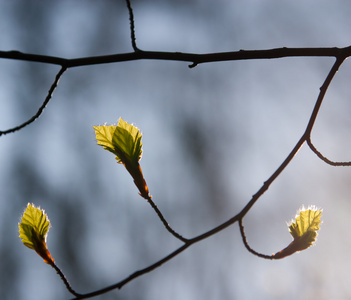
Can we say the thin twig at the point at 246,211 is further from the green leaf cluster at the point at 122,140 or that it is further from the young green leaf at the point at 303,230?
the green leaf cluster at the point at 122,140

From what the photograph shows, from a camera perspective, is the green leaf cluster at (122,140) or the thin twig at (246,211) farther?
the green leaf cluster at (122,140)

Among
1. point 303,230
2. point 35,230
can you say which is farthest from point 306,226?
point 35,230

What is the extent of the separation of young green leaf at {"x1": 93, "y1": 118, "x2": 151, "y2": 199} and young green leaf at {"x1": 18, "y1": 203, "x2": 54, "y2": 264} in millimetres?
292

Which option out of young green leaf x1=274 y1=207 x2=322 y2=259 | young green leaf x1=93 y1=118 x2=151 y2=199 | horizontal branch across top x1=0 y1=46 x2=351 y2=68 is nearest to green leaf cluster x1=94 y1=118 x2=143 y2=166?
young green leaf x1=93 y1=118 x2=151 y2=199

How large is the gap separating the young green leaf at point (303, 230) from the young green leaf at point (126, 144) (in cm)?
46

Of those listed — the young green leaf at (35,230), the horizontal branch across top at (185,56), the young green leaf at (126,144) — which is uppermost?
the horizontal branch across top at (185,56)

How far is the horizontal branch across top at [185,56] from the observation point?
951 mm

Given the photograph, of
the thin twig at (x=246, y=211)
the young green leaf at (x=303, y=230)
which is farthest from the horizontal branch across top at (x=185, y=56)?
the young green leaf at (x=303, y=230)

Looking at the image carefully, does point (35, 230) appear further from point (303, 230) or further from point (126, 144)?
point (303, 230)

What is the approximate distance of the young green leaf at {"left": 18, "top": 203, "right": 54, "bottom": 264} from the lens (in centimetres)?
126

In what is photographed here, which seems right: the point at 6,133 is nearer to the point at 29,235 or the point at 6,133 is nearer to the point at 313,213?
the point at 29,235

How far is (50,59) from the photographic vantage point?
0.97 meters

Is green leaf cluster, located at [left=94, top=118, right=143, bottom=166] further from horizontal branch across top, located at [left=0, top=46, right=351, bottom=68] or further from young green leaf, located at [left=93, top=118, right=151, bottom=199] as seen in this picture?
horizontal branch across top, located at [left=0, top=46, right=351, bottom=68]

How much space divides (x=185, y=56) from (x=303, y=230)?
637 millimetres
